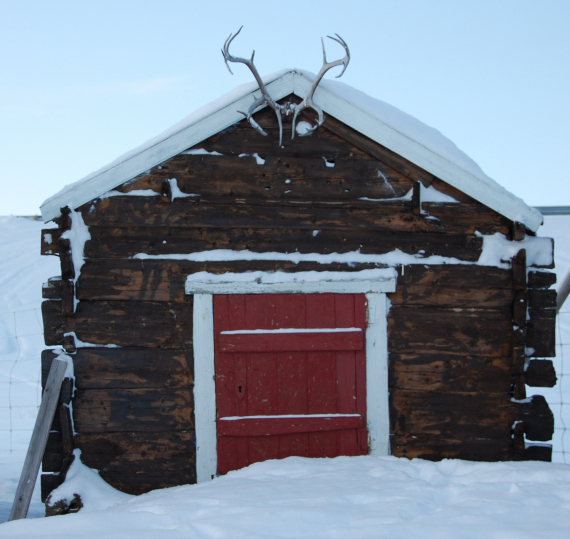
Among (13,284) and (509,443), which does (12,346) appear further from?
(509,443)

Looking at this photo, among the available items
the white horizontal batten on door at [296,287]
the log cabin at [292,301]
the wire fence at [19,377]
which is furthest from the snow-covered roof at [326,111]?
the wire fence at [19,377]

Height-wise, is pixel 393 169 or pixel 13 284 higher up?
pixel 393 169

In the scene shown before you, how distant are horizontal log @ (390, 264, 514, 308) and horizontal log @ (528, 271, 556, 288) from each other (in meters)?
0.17

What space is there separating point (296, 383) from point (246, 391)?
1.39 ft

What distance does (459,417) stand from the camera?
4105mm

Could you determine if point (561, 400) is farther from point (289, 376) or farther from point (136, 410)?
point (136, 410)

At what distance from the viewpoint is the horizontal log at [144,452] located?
159 inches

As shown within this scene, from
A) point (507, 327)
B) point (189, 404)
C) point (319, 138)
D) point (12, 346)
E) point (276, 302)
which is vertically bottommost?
point (12, 346)

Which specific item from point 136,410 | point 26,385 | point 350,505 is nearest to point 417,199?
point 350,505

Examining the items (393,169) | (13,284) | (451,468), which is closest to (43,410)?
(451,468)

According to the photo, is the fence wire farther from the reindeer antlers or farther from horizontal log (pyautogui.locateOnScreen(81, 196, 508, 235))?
the reindeer antlers

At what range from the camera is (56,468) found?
Answer: 3.99 metres

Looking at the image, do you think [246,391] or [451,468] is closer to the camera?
[451,468]

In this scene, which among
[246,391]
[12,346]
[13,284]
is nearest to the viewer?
[246,391]
